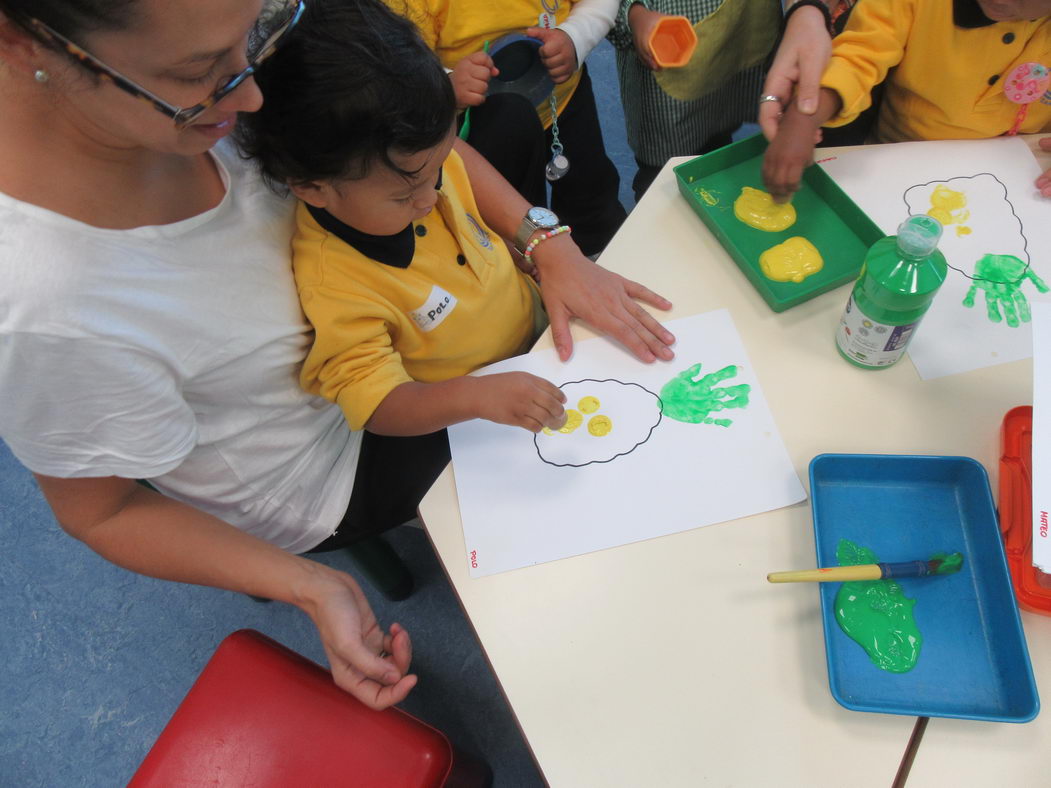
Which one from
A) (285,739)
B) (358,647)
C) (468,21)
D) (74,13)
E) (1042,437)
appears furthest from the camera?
(468,21)

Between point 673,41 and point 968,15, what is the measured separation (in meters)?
0.41

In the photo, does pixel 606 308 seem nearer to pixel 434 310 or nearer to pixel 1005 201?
pixel 434 310

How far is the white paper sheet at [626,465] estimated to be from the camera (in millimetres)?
665

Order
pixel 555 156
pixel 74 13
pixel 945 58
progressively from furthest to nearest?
pixel 555 156 < pixel 945 58 < pixel 74 13

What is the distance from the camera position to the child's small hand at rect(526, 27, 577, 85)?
106 centimetres

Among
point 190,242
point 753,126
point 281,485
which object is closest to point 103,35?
point 190,242

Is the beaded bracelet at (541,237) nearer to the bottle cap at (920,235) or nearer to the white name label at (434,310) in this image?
the white name label at (434,310)

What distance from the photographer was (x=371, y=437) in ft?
3.09

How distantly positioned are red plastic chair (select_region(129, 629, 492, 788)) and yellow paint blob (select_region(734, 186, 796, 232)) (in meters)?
0.71

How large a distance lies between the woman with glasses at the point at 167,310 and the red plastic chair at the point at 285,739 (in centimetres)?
14

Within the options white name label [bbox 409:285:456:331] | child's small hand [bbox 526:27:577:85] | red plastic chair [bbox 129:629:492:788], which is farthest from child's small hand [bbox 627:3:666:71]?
red plastic chair [bbox 129:629:492:788]

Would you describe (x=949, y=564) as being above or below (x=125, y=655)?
above

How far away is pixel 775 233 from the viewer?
823 mm

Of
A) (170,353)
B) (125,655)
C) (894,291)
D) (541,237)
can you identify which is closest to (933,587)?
(894,291)
